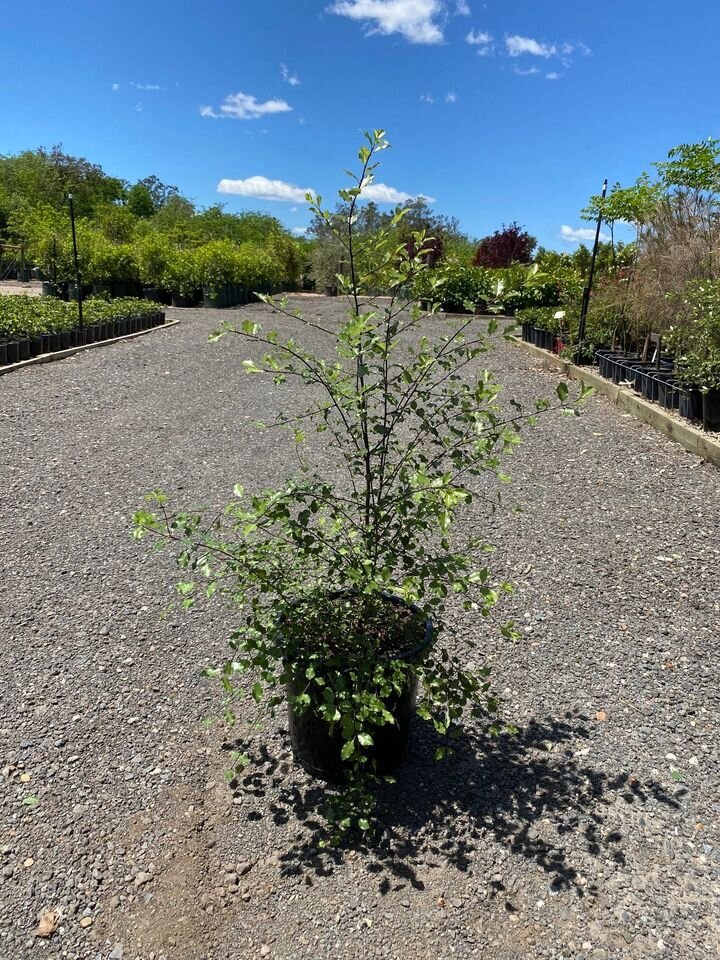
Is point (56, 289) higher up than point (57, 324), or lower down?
higher up

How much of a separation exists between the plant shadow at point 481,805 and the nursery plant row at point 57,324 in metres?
8.48

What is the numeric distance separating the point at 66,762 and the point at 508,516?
116 inches

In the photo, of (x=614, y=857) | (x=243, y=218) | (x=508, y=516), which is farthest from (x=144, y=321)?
(x=243, y=218)

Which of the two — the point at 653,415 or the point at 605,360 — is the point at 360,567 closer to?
the point at 653,415

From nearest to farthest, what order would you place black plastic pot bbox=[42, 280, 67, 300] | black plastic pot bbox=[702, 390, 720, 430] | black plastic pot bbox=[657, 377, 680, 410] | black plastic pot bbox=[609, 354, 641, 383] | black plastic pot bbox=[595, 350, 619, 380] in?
1. black plastic pot bbox=[702, 390, 720, 430]
2. black plastic pot bbox=[657, 377, 680, 410]
3. black plastic pot bbox=[609, 354, 641, 383]
4. black plastic pot bbox=[595, 350, 619, 380]
5. black plastic pot bbox=[42, 280, 67, 300]

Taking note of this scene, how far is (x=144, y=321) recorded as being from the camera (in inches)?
518

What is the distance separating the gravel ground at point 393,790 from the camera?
1653 mm

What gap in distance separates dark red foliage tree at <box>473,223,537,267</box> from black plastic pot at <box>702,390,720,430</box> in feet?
69.8

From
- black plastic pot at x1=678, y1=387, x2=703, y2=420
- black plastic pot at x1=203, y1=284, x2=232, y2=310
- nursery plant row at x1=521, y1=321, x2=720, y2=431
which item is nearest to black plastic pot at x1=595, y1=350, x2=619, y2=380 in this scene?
nursery plant row at x1=521, y1=321, x2=720, y2=431

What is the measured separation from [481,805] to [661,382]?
239 inches

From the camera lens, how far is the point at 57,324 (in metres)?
10.0

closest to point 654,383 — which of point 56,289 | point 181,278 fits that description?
point 181,278

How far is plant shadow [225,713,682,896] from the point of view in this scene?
1.83m

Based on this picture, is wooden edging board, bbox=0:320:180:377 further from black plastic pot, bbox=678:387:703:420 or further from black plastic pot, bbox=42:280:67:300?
black plastic pot, bbox=678:387:703:420
